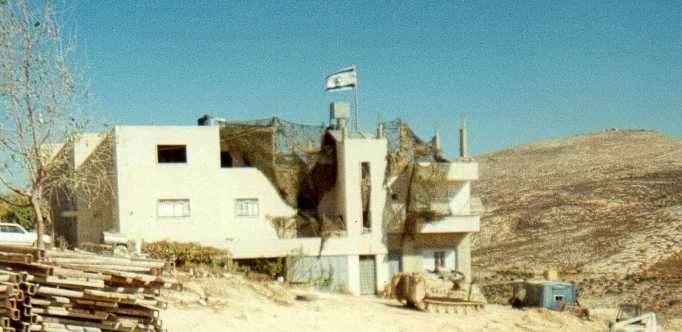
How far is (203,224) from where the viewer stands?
35.8 m

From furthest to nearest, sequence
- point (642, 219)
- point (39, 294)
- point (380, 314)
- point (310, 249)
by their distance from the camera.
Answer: point (642, 219) → point (310, 249) → point (380, 314) → point (39, 294)

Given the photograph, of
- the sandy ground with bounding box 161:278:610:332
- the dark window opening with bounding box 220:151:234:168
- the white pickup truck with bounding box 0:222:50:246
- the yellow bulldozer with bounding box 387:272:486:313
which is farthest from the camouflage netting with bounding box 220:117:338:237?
the white pickup truck with bounding box 0:222:50:246

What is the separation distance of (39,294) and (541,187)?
101084 mm

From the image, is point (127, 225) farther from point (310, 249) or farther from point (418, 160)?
point (418, 160)

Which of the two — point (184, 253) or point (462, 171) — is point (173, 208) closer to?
point (184, 253)

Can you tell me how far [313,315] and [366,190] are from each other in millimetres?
11146

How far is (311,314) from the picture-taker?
28.3 metres

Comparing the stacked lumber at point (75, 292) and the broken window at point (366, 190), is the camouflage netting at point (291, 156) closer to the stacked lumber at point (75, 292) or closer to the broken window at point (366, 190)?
the broken window at point (366, 190)

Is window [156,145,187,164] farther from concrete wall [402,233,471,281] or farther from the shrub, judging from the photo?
concrete wall [402,233,471,281]

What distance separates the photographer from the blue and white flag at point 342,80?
4269 centimetres

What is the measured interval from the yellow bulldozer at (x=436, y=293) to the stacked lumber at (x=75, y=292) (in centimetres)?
1453

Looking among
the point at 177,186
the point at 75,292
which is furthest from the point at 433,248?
the point at 75,292

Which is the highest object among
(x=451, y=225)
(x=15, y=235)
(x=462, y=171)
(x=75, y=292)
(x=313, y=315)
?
(x=462, y=171)

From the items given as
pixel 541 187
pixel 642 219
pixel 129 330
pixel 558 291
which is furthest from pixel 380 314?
pixel 541 187
